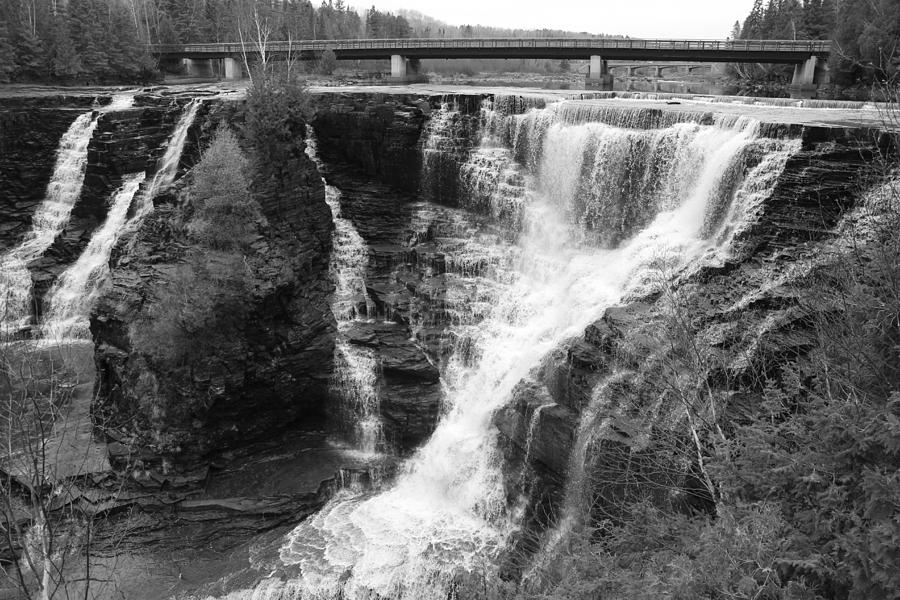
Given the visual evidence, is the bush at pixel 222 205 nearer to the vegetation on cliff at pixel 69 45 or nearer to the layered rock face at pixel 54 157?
the layered rock face at pixel 54 157

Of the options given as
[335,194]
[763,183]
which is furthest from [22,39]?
[763,183]

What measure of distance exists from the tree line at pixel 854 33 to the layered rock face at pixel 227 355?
20.3 metres

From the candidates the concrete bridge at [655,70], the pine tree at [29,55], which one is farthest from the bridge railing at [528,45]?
the concrete bridge at [655,70]

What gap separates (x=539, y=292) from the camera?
2686 cm

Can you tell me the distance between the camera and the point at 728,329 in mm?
17781

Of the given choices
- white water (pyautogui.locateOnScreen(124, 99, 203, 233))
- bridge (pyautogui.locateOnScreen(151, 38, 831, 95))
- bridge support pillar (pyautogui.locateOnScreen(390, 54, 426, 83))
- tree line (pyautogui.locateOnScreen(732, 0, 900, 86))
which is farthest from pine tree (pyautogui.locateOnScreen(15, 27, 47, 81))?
tree line (pyautogui.locateOnScreen(732, 0, 900, 86))

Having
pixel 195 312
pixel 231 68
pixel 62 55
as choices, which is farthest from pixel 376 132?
pixel 231 68

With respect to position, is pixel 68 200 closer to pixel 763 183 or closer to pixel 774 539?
pixel 763 183

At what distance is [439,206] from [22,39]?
3665 centimetres

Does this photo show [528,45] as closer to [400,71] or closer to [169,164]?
[400,71]

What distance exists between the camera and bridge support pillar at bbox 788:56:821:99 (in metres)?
41.2

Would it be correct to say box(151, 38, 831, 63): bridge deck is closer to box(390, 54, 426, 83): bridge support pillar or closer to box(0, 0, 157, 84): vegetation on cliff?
box(390, 54, 426, 83): bridge support pillar

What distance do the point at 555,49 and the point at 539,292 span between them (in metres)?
26.9

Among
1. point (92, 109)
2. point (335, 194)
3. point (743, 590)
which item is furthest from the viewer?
point (92, 109)
